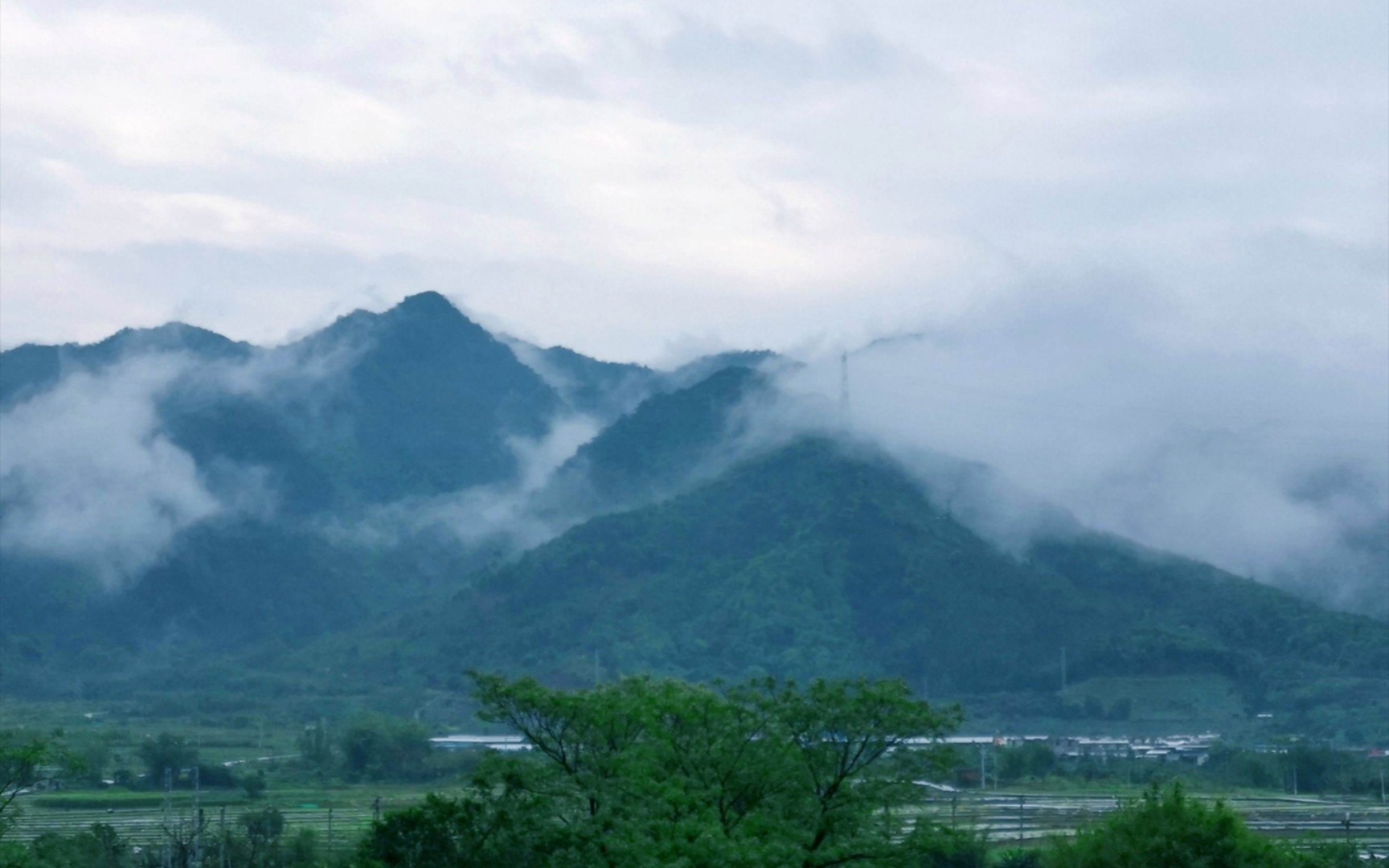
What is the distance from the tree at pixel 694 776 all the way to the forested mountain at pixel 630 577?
3337 inches

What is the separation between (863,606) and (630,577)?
18.9 metres

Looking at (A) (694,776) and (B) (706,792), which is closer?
(B) (706,792)

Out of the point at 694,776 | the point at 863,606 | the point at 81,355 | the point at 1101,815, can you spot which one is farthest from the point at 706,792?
the point at 81,355

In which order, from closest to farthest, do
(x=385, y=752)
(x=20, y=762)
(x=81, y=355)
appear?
1. (x=20, y=762)
2. (x=385, y=752)
3. (x=81, y=355)

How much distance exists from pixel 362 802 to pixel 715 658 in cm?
5296

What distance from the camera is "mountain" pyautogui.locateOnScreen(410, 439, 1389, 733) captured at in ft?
400

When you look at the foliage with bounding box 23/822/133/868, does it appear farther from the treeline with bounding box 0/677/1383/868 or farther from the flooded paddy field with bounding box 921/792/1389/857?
the flooded paddy field with bounding box 921/792/1389/857

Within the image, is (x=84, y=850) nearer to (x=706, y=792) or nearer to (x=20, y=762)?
(x=20, y=762)

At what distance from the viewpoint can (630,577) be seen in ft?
445

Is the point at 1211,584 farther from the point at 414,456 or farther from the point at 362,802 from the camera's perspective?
the point at 414,456

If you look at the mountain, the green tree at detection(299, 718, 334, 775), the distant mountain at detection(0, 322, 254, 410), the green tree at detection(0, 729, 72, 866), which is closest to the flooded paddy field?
the green tree at detection(0, 729, 72, 866)

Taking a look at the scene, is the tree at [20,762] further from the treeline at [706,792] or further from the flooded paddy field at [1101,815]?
the flooded paddy field at [1101,815]

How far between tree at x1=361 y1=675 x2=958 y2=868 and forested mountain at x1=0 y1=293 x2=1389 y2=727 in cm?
8477

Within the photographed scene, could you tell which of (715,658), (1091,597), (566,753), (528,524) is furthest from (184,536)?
(566,753)
